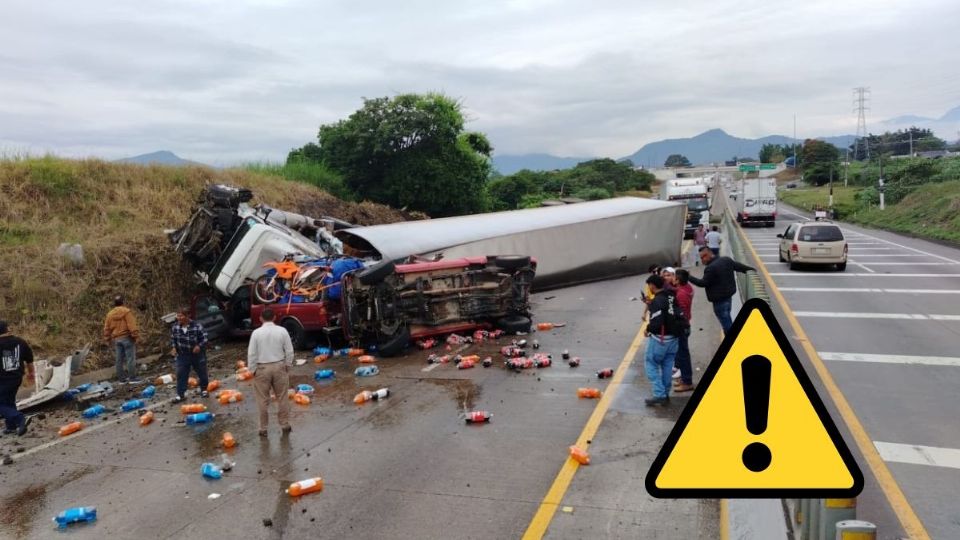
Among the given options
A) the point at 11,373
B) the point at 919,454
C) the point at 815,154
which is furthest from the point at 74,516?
the point at 815,154

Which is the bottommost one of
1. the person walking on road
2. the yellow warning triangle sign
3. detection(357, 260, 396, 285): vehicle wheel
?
the person walking on road

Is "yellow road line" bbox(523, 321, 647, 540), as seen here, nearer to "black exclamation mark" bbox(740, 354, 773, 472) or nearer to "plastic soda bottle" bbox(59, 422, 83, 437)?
"black exclamation mark" bbox(740, 354, 773, 472)

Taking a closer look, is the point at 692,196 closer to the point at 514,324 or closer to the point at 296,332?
the point at 514,324

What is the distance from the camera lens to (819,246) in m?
21.1

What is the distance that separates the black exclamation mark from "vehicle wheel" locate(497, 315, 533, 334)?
36.5 ft

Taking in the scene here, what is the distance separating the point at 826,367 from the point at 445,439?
6.08 m

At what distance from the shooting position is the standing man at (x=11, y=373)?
939 centimetres

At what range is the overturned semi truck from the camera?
16172 mm

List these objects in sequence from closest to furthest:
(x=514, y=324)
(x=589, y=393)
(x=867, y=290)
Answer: (x=589, y=393) → (x=514, y=324) → (x=867, y=290)

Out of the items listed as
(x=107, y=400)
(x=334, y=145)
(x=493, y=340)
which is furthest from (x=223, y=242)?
(x=334, y=145)

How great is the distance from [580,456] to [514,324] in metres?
6.92

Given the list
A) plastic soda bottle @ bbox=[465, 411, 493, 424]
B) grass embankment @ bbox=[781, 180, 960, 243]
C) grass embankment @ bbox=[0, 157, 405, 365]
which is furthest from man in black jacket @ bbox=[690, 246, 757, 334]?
grass embankment @ bbox=[781, 180, 960, 243]

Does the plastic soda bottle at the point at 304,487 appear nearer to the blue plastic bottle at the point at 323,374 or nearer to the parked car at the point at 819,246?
the blue plastic bottle at the point at 323,374

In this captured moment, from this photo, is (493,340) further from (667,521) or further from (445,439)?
(667,521)
